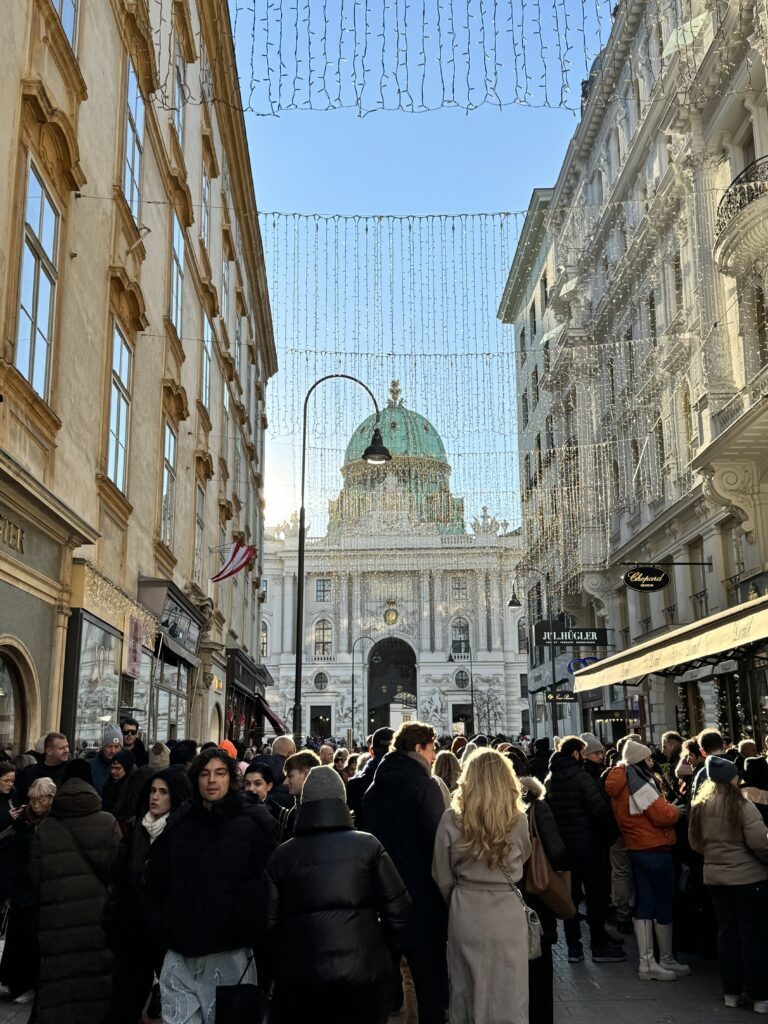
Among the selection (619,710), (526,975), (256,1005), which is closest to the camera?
(256,1005)

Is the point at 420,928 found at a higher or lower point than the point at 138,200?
lower

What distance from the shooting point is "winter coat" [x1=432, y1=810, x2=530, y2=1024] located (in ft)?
18.3

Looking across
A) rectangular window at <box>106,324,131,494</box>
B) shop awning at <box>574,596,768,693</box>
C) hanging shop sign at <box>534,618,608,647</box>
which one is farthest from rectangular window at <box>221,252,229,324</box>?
shop awning at <box>574,596,768,693</box>

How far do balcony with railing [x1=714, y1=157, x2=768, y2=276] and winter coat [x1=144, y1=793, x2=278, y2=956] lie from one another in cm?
1679

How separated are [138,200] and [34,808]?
1139 cm

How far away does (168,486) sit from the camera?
19.3 metres

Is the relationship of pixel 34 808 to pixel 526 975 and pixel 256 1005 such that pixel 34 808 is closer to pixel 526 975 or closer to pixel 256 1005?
pixel 256 1005

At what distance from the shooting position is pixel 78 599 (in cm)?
1211

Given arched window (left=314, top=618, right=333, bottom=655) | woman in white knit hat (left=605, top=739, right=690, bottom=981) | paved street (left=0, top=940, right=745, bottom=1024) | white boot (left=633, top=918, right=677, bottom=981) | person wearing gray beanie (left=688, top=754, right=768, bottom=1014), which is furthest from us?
arched window (left=314, top=618, right=333, bottom=655)

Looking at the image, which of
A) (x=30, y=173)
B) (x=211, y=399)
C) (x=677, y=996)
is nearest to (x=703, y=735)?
(x=677, y=996)

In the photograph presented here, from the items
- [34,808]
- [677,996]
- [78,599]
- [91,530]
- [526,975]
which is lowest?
[677,996]

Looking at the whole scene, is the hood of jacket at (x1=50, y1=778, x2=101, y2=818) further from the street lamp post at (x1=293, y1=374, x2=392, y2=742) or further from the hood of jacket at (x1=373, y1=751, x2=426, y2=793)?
the street lamp post at (x1=293, y1=374, x2=392, y2=742)

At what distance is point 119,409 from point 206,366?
9.17 meters

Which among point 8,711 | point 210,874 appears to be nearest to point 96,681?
point 8,711
